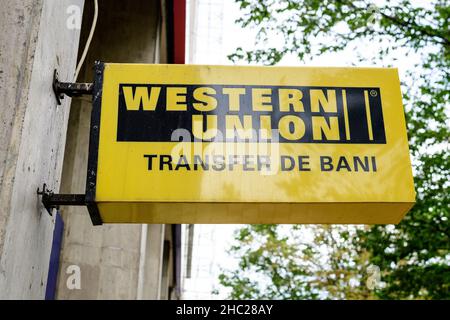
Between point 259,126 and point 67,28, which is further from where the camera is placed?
point 67,28

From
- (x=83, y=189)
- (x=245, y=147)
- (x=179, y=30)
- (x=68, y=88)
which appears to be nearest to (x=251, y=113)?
(x=245, y=147)

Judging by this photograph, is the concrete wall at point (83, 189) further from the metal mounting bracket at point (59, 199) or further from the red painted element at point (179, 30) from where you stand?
the metal mounting bracket at point (59, 199)

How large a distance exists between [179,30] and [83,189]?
2.53 m

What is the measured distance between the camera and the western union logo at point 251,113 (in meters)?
2.72

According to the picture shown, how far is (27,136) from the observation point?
2.30 m

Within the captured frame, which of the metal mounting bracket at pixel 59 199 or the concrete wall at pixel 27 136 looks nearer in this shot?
the concrete wall at pixel 27 136

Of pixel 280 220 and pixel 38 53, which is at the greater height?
pixel 38 53

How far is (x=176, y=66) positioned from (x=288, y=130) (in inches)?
26.6

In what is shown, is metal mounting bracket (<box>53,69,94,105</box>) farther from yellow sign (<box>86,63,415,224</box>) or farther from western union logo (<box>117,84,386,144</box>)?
western union logo (<box>117,84,386,144</box>)

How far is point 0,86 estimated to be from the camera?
2270mm

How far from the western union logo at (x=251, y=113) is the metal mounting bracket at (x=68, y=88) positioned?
167mm

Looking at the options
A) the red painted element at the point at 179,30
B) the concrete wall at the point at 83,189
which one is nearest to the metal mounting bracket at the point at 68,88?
the concrete wall at the point at 83,189

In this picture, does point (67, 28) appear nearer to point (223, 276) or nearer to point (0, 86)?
point (0, 86)
